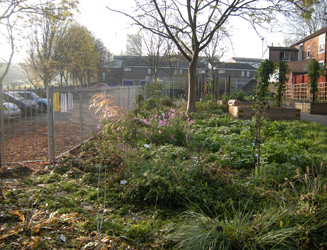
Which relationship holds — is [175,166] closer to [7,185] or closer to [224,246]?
[224,246]

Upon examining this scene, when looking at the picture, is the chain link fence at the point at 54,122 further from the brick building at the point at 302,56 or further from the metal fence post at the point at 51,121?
the brick building at the point at 302,56

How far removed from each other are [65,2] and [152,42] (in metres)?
27.2

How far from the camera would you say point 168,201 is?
12.8ft

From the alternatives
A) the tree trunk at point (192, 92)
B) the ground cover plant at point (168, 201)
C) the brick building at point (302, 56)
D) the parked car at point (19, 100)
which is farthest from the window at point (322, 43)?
the parked car at point (19, 100)

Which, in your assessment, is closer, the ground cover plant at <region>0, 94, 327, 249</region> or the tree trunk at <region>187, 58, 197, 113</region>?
the ground cover plant at <region>0, 94, 327, 249</region>

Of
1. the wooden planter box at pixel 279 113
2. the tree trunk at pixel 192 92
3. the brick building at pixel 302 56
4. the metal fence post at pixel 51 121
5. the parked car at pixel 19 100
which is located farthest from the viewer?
the brick building at pixel 302 56

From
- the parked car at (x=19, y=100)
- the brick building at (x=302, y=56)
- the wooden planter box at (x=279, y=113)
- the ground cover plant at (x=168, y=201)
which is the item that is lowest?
the ground cover plant at (x=168, y=201)

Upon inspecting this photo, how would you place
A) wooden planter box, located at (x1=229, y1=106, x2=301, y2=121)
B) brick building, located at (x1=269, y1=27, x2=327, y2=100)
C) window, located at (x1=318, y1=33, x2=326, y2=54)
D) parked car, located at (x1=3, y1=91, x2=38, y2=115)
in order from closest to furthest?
1. parked car, located at (x1=3, y1=91, x2=38, y2=115)
2. wooden planter box, located at (x1=229, y1=106, x2=301, y2=121)
3. brick building, located at (x1=269, y1=27, x2=327, y2=100)
4. window, located at (x1=318, y1=33, x2=326, y2=54)

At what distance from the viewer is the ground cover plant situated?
2678mm

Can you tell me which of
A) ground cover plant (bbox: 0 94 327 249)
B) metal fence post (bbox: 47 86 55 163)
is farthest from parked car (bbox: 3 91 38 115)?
ground cover plant (bbox: 0 94 327 249)

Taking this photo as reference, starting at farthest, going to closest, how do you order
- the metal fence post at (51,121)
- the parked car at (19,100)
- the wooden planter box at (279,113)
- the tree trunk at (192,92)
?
1. the tree trunk at (192,92)
2. the wooden planter box at (279,113)
3. the parked car at (19,100)
4. the metal fence post at (51,121)

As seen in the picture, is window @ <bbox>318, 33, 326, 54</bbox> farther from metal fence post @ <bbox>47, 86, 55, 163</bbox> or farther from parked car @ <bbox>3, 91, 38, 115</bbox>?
metal fence post @ <bbox>47, 86, 55, 163</bbox>

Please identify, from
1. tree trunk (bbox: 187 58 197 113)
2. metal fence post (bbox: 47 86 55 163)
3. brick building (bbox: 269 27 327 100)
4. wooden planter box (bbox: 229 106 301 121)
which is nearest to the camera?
metal fence post (bbox: 47 86 55 163)

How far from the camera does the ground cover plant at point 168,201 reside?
2678 millimetres
